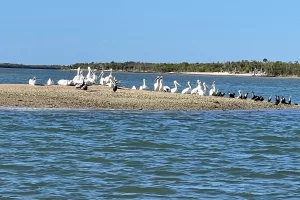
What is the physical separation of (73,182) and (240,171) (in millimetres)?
3183

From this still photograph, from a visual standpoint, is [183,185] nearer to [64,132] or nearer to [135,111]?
[64,132]

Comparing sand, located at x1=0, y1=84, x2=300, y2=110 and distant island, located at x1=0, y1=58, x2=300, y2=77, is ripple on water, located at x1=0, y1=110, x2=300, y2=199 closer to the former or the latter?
sand, located at x1=0, y1=84, x2=300, y2=110

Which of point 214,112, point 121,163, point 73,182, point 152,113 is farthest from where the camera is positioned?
point 214,112

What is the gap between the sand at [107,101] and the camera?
2442cm

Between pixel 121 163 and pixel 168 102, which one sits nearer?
pixel 121 163

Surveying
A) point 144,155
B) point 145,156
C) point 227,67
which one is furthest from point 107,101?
point 227,67

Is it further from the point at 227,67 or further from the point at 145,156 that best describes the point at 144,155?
the point at 227,67

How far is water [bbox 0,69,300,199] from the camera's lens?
1102cm

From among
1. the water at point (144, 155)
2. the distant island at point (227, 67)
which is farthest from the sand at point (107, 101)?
the distant island at point (227, 67)

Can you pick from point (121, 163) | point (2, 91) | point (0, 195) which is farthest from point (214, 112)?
point (0, 195)

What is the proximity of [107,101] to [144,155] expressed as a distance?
11.1 metres

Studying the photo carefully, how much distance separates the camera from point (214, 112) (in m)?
25.4

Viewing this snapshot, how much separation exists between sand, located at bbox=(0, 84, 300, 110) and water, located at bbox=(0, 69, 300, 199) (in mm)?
1135

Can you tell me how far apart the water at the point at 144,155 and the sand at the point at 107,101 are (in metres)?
1.13
